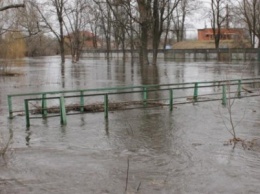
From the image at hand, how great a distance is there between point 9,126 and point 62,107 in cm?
170

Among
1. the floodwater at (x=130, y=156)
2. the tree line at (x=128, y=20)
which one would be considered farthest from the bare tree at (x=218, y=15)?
the floodwater at (x=130, y=156)

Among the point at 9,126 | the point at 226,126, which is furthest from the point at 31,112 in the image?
the point at 226,126

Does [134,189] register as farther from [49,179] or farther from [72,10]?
[72,10]

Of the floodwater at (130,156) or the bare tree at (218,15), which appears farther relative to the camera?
the bare tree at (218,15)

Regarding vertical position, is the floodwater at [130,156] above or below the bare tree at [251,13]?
below

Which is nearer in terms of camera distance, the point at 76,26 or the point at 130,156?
the point at 130,156

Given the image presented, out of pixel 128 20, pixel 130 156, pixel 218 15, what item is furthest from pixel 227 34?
pixel 130 156

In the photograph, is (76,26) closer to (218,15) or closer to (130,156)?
(218,15)

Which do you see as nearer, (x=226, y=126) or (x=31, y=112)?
(x=226, y=126)

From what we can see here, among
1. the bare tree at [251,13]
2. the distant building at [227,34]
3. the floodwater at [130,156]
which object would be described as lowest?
the floodwater at [130,156]

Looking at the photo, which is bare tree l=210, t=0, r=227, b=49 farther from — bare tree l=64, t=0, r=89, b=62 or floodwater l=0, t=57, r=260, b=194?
floodwater l=0, t=57, r=260, b=194

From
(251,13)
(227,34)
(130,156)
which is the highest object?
(251,13)

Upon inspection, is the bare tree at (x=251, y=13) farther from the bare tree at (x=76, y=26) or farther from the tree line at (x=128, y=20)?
the bare tree at (x=76, y=26)

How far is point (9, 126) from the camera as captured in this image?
1198 centimetres
